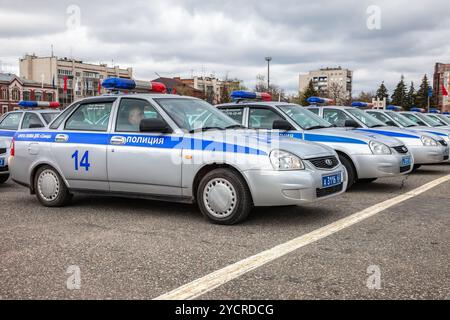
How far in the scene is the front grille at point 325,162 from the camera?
232 inches

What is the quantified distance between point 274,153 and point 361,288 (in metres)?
2.26

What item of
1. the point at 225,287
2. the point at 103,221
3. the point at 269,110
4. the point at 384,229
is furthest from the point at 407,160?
the point at 225,287

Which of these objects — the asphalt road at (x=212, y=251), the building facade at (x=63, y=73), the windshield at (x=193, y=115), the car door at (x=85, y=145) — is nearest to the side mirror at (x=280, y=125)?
the windshield at (x=193, y=115)

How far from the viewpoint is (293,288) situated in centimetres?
366

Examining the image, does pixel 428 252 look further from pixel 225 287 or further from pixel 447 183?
pixel 447 183

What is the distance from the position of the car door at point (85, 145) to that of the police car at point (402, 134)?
5306 millimetres

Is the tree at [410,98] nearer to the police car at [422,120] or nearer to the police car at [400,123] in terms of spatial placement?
the police car at [422,120]

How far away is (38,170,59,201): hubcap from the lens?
23.0ft

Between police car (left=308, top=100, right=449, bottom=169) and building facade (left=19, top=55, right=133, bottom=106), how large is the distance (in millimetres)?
99721

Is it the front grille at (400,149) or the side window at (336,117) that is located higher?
the side window at (336,117)

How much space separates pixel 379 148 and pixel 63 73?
111341 mm

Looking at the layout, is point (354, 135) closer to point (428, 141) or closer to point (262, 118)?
point (262, 118)

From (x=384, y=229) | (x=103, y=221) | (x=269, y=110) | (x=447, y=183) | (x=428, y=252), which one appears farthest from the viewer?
(x=447, y=183)

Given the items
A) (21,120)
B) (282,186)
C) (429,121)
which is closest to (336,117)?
(282,186)
